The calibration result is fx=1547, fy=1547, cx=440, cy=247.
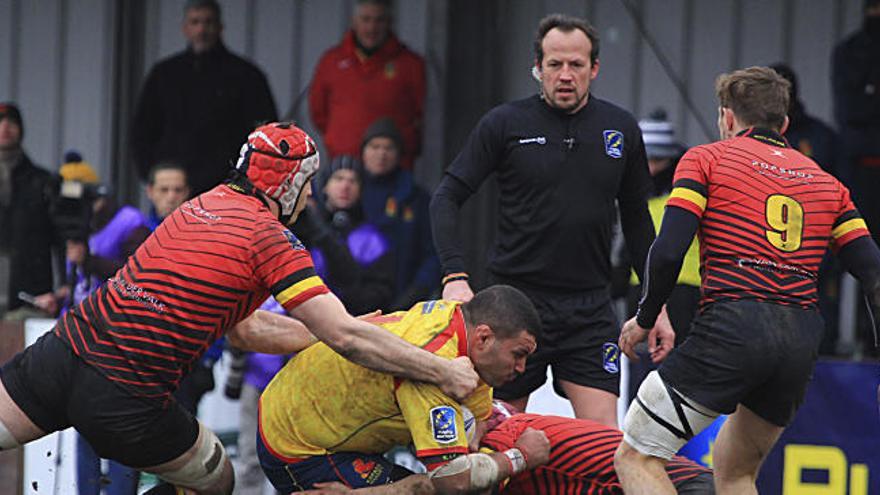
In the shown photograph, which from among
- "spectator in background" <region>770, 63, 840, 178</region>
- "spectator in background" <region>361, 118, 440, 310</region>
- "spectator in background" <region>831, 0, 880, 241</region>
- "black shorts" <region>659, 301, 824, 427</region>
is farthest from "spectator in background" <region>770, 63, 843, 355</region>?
"black shorts" <region>659, 301, 824, 427</region>

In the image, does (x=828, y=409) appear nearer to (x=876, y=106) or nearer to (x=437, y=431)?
(x=876, y=106)

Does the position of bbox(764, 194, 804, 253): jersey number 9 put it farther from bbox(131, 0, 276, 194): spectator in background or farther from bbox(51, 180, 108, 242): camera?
bbox(131, 0, 276, 194): spectator in background

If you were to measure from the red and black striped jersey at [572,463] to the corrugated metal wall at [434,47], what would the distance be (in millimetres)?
4848

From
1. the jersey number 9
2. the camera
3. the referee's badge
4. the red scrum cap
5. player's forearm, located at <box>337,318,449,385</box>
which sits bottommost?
the referee's badge

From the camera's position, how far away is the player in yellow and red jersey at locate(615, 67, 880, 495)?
17.1ft

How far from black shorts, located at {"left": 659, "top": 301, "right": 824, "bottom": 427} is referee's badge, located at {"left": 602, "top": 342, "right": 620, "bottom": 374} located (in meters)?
0.91

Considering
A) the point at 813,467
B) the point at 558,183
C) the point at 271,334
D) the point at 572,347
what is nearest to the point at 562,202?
the point at 558,183

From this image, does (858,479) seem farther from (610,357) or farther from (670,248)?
(670,248)

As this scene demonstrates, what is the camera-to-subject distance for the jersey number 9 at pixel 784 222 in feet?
17.4

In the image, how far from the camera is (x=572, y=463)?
222 inches

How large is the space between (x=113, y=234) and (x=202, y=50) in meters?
2.02

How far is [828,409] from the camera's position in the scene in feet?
24.8

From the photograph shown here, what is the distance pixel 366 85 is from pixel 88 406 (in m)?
5.04

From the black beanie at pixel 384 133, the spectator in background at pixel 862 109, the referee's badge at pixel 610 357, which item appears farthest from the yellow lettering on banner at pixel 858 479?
the black beanie at pixel 384 133
